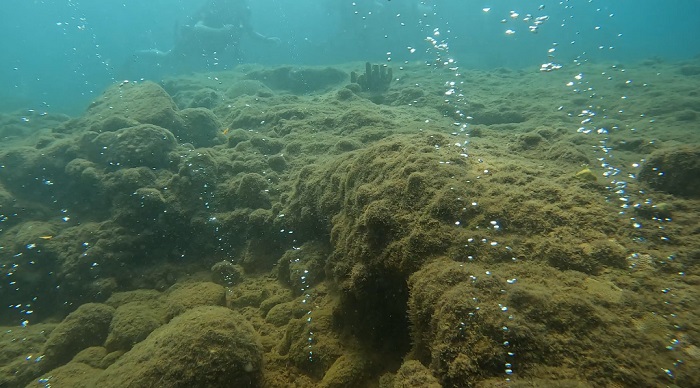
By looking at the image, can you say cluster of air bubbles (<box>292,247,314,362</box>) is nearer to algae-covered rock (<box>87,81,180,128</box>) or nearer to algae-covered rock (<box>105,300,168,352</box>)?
algae-covered rock (<box>105,300,168,352</box>)

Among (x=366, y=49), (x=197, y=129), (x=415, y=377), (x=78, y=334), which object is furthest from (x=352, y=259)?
(x=366, y=49)

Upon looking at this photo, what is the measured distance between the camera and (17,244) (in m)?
6.90

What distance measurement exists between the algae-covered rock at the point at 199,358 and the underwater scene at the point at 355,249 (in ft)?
0.07

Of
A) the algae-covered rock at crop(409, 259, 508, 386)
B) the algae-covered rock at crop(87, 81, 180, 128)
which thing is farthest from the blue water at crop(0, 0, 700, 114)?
the algae-covered rock at crop(409, 259, 508, 386)

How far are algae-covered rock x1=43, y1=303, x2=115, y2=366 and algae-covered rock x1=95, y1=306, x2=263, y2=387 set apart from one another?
5.32ft

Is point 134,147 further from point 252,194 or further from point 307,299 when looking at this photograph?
point 307,299

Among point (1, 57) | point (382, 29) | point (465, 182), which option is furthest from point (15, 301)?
point (1, 57)

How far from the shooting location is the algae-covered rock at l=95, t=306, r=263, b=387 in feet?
10.9

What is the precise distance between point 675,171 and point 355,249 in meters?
4.69

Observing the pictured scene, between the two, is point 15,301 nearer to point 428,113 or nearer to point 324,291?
point 324,291

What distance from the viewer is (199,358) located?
337cm

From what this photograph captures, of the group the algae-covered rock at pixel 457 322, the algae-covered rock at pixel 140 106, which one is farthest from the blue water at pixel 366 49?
the algae-covered rock at pixel 457 322

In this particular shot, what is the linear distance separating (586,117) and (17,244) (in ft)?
54.5

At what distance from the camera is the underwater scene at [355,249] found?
2520 mm
